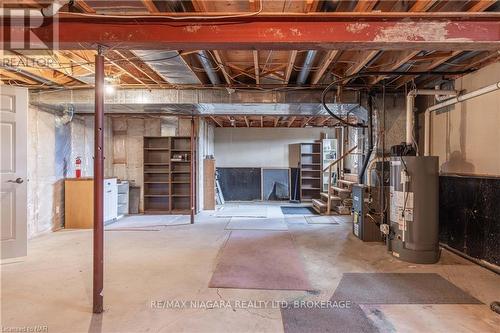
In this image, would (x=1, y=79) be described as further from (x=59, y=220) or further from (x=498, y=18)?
(x=498, y=18)

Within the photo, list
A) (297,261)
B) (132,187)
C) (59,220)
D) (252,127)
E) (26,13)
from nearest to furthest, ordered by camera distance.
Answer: (26,13), (297,261), (59,220), (132,187), (252,127)

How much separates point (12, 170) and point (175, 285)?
2.52m

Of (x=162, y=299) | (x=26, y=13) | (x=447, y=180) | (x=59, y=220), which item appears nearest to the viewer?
(x=26, y=13)

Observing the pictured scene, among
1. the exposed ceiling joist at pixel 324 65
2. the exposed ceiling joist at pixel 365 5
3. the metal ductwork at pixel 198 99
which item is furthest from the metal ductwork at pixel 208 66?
the exposed ceiling joist at pixel 365 5

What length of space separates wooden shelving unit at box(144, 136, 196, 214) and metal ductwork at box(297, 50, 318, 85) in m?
3.67

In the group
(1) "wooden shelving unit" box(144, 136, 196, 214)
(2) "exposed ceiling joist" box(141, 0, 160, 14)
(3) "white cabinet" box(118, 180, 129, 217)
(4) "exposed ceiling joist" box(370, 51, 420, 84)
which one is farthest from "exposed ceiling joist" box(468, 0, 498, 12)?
(3) "white cabinet" box(118, 180, 129, 217)

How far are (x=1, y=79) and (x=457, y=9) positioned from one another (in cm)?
568

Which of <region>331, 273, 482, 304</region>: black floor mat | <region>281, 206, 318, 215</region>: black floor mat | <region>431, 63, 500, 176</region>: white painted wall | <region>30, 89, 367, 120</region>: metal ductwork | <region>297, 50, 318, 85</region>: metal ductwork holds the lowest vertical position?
<region>281, 206, 318, 215</region>: black floor mat

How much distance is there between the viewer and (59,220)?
17.8ft

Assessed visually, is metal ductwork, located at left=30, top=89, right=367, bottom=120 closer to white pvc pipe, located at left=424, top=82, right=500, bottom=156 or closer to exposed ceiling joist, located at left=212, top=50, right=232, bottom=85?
exposed ceiling joist, located at left=212, top=50, right=232, bottom=85

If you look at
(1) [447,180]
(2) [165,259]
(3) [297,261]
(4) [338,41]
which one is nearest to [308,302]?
(3) [297,261]

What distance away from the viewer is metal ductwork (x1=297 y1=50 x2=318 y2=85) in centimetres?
335

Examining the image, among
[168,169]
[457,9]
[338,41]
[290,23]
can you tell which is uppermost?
[457,9]

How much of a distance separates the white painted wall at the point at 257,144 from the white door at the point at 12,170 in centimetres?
646
